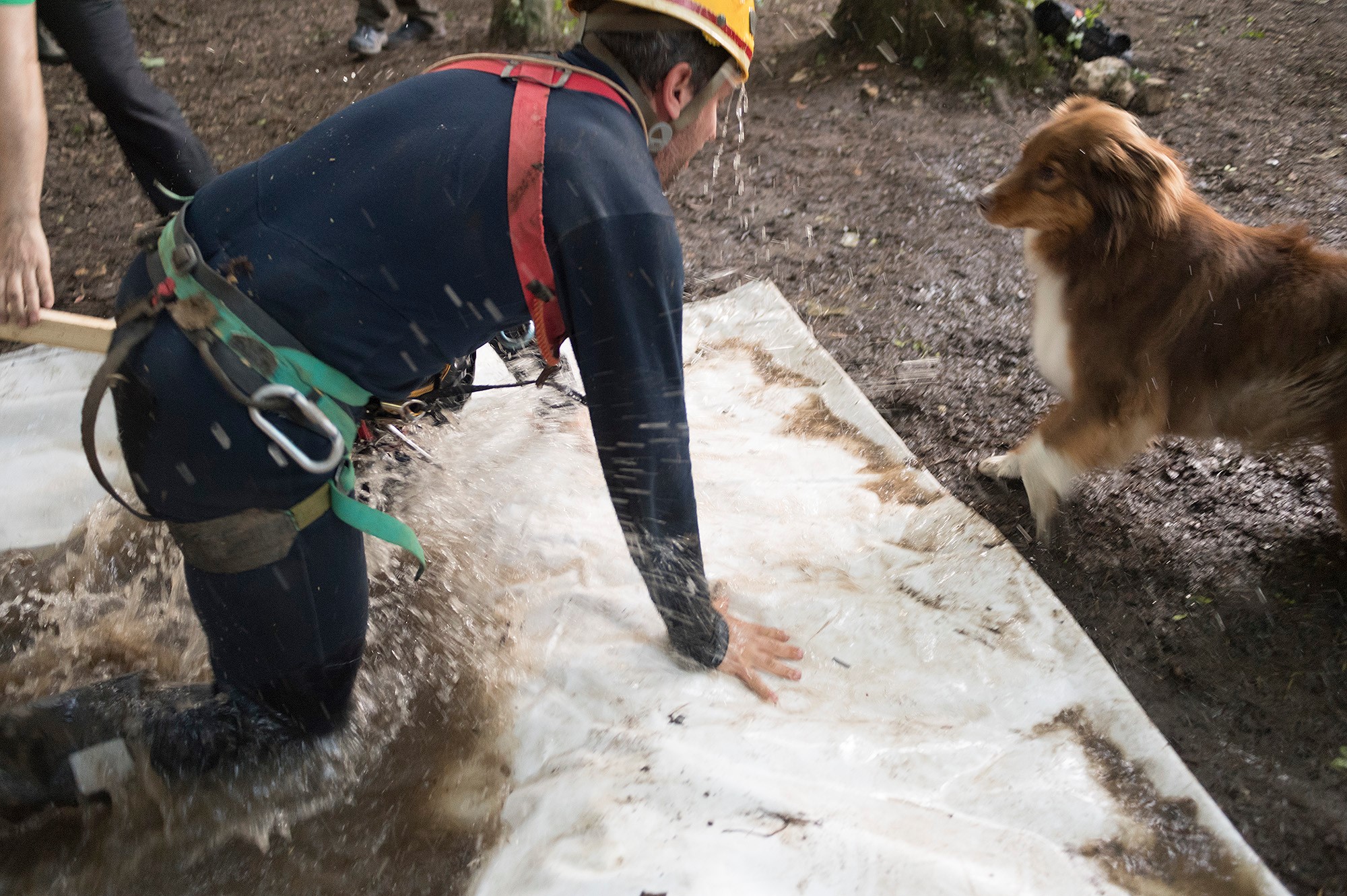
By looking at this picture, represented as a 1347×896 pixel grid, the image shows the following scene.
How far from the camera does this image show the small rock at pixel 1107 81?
214 inches

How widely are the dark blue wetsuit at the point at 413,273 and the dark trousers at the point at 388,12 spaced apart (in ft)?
19.3

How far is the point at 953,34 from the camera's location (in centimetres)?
595

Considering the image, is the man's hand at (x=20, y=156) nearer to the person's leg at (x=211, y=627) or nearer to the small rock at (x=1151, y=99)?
the person's leg at (x=211, y=627)

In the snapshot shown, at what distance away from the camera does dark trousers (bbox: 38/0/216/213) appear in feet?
10.5

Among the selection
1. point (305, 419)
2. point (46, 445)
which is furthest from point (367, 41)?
point (305, 419)

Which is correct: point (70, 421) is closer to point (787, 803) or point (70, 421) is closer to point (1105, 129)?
point (787, 803)

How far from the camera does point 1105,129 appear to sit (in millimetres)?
2562

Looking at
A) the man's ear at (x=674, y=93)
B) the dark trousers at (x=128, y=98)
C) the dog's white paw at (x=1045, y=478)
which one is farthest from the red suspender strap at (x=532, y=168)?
the dark trousers at (x=128, y=98)

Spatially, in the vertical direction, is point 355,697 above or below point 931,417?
below

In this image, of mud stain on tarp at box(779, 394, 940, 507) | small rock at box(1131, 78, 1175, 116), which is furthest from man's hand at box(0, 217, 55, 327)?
small rock at box(1131, 78, 1175, 116)

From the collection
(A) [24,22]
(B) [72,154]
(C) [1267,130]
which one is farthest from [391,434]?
(C) [1267,130]

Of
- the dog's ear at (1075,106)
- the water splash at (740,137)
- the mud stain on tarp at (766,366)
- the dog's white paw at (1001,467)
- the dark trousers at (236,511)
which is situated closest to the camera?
the dark trousers at (236,511)

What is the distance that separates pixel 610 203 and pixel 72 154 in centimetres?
589

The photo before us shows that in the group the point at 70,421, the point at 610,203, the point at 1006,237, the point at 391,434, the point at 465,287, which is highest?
the point at 610,203
